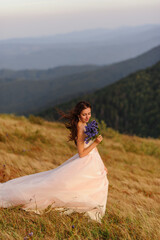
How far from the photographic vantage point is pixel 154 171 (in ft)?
24.8

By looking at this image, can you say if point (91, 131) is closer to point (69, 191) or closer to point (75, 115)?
point (75, 115)

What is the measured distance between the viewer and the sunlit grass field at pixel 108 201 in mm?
2730

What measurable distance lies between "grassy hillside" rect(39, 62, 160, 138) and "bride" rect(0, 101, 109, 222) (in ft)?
124

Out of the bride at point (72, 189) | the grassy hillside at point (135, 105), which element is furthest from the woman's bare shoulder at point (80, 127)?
the grassy hillside at point (135, 105)

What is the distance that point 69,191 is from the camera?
10.7ft

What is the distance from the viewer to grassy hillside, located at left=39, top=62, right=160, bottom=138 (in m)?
44.5

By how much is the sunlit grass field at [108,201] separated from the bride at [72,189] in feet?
0.40

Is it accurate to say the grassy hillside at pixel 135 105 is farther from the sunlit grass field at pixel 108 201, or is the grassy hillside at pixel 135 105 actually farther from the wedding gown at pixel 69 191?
the wedding gown at pixel 69 191

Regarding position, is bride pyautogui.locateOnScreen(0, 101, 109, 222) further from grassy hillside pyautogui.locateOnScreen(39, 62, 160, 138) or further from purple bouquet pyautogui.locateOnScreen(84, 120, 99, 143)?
grassy hillside pyautogui.locateOnScreen(39, 62, 160, 138)

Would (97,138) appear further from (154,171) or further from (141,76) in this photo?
(141,76)

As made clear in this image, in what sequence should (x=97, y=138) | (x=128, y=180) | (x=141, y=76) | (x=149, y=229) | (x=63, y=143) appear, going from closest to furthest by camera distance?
(x=149, y=229)
(x=97, y=138)
(x=128, y=180)
(x=63, y=143)
(x=141, y=76)

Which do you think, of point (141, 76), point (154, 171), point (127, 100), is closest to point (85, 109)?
point (154, 171)

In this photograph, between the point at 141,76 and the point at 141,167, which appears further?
the point at 141,76

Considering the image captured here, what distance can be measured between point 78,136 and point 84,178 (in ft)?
1.96
